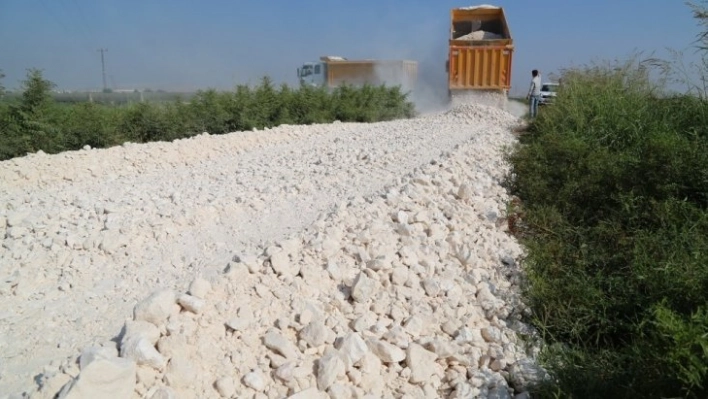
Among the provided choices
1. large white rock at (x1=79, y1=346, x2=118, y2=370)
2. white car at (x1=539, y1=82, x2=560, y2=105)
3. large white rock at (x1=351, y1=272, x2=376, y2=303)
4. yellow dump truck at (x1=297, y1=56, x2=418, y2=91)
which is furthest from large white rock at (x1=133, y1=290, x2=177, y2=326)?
yellow dump truck at (x1=297, y1=56, x2=418, y2=91)

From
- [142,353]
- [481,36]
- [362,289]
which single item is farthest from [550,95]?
[142,353]

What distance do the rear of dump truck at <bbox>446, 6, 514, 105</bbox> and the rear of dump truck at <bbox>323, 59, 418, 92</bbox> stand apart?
23.5 feet

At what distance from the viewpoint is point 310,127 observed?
34.5ft

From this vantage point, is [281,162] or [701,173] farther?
[281,162]

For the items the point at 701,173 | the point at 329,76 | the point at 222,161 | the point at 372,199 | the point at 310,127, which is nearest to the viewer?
the point at 701,173

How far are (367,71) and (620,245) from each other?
18431 millimetres

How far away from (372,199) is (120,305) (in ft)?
7.47

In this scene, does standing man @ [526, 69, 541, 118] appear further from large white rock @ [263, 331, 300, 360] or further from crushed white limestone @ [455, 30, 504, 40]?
large white rock @ [263, 331, 300, 360]

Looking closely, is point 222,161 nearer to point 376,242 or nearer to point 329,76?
point 376,242

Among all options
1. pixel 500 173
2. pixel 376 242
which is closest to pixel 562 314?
pixel 376 242

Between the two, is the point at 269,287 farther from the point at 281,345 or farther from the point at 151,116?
the point at 151,116

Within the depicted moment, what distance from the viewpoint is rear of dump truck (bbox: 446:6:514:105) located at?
13102 millimetres

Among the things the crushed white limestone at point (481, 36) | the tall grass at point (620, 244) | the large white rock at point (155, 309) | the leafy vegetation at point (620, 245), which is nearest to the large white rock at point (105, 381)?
the large white rock at point (155, 309)

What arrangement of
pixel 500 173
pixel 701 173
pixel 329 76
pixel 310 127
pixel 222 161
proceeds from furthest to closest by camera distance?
pixel 329 76, pixel 310 127, pixel 222 161, pixel 500 173, pixel 701 173
